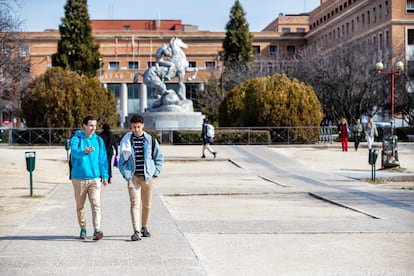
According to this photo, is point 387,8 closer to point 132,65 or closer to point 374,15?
point 374,15

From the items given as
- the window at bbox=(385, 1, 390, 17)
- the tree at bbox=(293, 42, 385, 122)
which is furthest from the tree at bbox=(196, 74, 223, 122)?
→ the window at bbox=(385, 1, 390, 17)

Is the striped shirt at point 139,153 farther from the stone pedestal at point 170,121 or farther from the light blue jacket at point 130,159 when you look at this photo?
the stone pedestal at point 170,121

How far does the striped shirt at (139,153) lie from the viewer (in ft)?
34.4

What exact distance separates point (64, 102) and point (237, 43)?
111 feet

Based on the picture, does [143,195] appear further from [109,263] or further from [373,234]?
[373,234]

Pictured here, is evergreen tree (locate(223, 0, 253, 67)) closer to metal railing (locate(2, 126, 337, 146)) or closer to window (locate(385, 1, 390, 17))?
window (locate(385, 1, 390, 17))

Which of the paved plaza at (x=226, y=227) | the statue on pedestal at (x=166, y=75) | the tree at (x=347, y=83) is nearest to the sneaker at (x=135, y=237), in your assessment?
the paved plaza at (x=226, y=227)

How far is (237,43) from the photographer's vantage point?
75.1 meters

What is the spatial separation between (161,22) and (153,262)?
105512 mm

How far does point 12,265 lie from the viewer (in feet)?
27.6

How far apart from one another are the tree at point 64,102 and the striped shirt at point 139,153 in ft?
111

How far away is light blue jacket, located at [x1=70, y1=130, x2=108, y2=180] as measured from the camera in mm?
10422

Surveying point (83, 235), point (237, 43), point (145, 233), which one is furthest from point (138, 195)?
point (237, 43)

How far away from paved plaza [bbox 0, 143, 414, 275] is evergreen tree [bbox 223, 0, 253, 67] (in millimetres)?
51792
